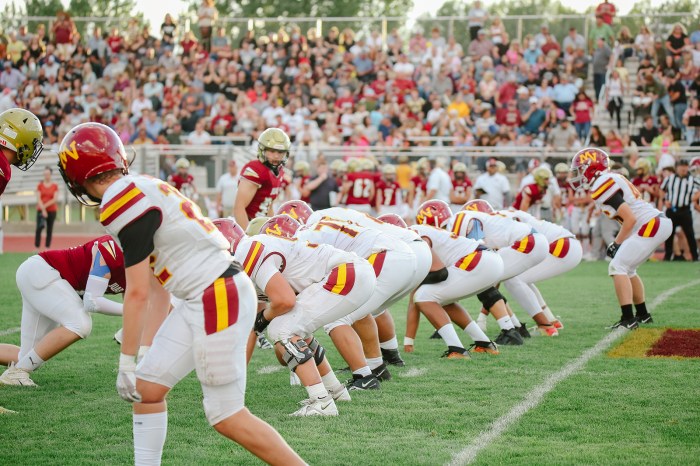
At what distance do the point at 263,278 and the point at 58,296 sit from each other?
70.6 inches

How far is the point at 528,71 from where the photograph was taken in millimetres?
20469

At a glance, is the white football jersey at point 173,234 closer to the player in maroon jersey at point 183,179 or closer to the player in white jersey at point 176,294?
the player in white jersey at point 176,294

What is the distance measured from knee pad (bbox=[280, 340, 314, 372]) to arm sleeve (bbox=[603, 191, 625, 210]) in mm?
4611

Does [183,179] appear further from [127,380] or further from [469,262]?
[127,380]

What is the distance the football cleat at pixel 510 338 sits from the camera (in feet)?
28.1

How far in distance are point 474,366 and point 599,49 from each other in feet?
47.1

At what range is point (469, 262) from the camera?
25.7ft

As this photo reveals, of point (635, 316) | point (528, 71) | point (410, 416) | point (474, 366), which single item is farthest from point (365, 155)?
point (410, 416)

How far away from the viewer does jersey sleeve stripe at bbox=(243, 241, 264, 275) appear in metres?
5.44

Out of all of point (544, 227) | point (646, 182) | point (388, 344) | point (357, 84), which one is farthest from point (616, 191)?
point (357, 84)

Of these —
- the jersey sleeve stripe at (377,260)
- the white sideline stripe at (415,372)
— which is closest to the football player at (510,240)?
the white sideline stripe at (415,372)

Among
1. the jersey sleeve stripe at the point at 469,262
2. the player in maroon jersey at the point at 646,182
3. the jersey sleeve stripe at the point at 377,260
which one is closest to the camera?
the jersey sleeve stripe at the point at 377,260

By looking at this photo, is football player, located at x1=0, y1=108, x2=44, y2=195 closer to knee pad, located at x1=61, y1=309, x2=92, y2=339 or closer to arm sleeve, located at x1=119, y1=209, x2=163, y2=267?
knee pad, located at x1=61, y1=309, x2=92, y2=339

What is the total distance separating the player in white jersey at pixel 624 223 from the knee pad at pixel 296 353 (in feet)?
15.0
